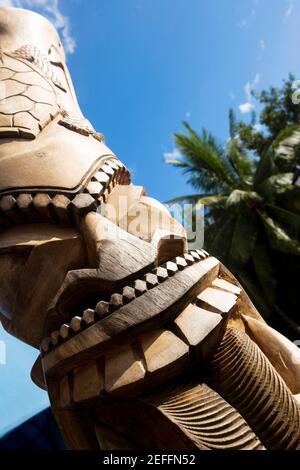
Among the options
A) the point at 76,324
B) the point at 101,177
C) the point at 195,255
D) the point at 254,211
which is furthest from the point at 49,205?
the point at 254,211

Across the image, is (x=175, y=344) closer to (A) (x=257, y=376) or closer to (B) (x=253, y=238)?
(A) (x=257, y=376)

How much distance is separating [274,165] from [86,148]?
5.95m

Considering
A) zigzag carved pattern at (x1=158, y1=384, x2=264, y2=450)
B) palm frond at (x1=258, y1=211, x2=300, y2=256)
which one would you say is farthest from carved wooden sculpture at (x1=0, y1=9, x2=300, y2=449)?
palm frond at (x1=258, y1=211, x2=300, y2=256)

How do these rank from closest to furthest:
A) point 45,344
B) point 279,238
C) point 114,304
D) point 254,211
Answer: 1. point 114,304
2. point 45,344
3. point 279,238
4. point 254,211

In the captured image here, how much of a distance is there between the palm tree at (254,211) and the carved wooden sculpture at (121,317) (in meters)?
4.79

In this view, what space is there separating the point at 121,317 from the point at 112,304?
0.05m

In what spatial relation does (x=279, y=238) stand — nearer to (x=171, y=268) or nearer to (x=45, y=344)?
(x=171, y=268)

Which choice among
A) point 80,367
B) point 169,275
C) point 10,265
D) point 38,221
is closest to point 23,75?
point 38,221

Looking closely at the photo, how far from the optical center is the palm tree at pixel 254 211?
6.11m

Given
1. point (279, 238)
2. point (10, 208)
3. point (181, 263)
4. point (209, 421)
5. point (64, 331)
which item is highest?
point (10, 208)

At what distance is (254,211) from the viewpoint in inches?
263

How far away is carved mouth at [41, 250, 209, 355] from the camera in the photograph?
107 centimetres

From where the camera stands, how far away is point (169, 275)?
1146mm
